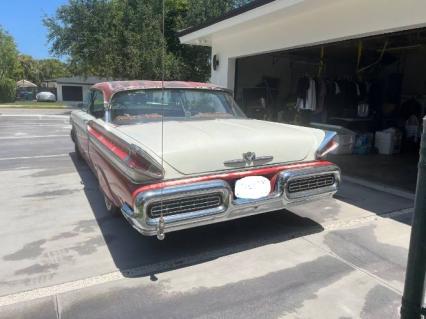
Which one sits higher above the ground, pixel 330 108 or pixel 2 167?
pixel 330 108

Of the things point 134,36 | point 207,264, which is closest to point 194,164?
point 207,264

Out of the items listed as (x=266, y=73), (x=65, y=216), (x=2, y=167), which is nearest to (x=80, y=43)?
(x=266, y=73)

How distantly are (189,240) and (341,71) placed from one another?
9.87 metres

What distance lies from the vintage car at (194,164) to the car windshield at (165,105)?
0.5 inches

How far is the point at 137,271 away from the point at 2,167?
5205mm

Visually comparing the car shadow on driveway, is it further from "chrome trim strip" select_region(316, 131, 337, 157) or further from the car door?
the car door

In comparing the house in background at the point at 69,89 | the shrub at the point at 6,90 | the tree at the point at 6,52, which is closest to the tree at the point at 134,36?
the shrub at the point at 6,90

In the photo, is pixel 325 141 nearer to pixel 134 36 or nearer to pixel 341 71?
pixel 341 71

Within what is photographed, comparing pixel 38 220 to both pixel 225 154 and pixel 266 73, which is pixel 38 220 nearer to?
pixel 225 154

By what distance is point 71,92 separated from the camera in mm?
47938

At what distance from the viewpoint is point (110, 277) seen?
9.62 feet

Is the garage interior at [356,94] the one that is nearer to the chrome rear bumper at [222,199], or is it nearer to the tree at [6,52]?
the chrome rear bumper at [222,199]

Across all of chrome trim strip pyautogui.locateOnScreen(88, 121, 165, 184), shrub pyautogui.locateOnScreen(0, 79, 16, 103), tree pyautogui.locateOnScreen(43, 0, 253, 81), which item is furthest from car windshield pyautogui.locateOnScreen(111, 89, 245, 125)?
shrub pyautogui.locateOnScreen(0, 79, 16, 103)

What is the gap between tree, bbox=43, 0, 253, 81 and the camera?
19.0 m
